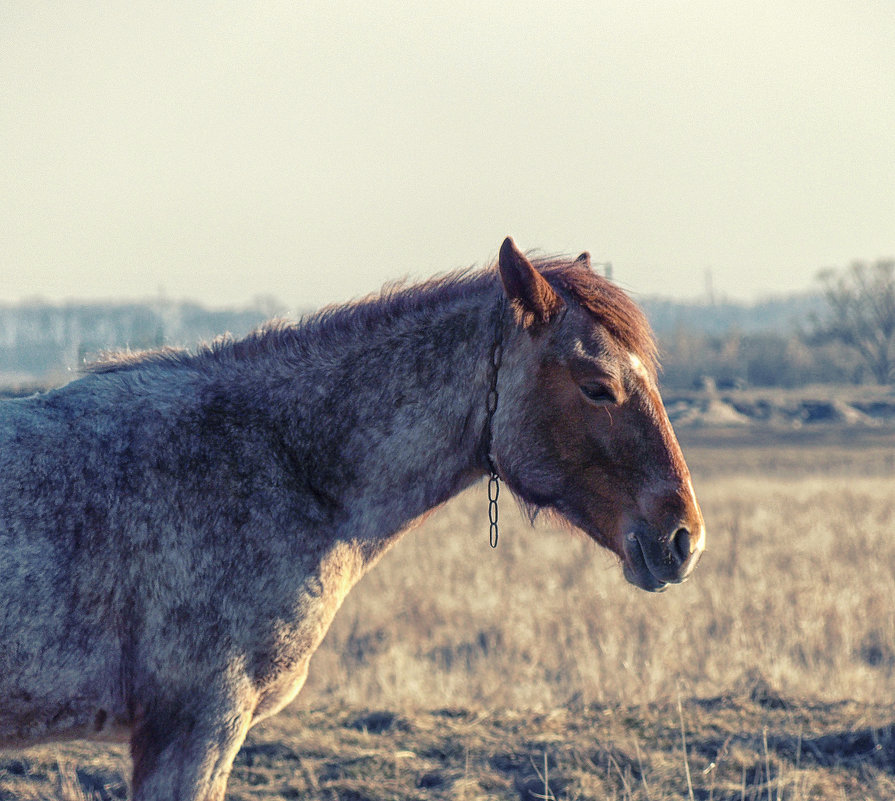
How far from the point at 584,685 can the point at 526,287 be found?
477 cm

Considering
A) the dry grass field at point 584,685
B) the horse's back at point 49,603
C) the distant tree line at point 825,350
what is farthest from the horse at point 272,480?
the distant tree line at point 825,350

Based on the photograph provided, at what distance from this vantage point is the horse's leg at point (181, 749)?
3326 mm

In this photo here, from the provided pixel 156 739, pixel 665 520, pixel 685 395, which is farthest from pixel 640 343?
pixel 685 395

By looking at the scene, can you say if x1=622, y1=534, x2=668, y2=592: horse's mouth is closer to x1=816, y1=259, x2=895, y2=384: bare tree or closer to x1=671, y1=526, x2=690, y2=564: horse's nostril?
x1=671, y1=526, x2=690, y2=564: horse's nostril

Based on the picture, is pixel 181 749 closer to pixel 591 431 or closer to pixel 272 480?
pixel 272 480

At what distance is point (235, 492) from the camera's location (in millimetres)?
3584

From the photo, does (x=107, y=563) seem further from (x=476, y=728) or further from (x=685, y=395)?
(x=685, y=395)

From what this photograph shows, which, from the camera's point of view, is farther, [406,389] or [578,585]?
[578,585]

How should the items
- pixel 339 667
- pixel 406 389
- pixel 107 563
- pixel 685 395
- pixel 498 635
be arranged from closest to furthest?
pixel 107 563 → pixel 406 389 → pixel 339 667 → pixel 498 635 → pixel 685 395

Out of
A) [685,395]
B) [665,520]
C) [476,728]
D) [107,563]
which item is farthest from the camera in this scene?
[685,395]

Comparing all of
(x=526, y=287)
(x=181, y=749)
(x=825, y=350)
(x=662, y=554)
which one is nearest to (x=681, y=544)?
(x=662, y=554)

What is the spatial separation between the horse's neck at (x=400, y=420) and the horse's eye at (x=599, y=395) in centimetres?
43

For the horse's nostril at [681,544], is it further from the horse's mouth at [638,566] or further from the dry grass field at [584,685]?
the dry grass field at [584,685]

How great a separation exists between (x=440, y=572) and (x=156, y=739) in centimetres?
870
